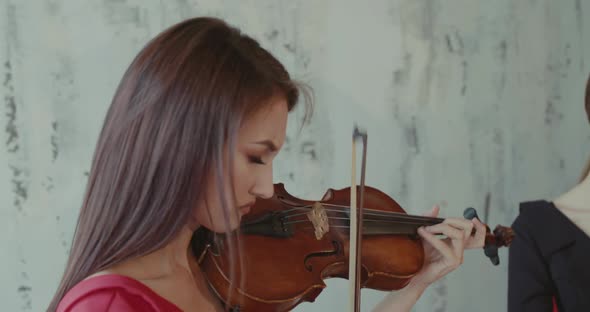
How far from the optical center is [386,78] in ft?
4.74

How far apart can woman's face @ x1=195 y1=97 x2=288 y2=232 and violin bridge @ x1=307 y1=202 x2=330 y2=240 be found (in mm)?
206

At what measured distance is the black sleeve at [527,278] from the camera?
4.00ft

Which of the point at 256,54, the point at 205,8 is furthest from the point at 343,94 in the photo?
the point at 256,54

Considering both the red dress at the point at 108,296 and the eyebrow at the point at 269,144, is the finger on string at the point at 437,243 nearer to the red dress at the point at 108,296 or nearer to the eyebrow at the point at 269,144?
the eyebrow at the point at 269,144

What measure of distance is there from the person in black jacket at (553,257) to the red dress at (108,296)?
32.4 inches

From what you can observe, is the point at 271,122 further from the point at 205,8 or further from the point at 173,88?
the point at 205,8

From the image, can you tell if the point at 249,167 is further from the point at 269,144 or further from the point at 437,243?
the point at 437,243

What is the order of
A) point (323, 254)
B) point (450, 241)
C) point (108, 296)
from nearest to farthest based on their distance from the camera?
point (108, 296)
point (323, 254)
point (450, 241)

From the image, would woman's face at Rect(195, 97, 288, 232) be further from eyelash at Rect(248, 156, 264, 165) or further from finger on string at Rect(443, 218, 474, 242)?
finger on string at Rect(443, 218, 474, 242)

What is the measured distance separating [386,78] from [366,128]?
13 cm

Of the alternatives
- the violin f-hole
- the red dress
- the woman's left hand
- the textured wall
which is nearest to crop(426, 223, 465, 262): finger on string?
the woman's left hand

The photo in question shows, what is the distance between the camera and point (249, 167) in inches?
30.4

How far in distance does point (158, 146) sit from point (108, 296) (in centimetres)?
19

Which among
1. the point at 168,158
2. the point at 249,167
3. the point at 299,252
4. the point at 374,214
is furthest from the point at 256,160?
the point at 374,214
